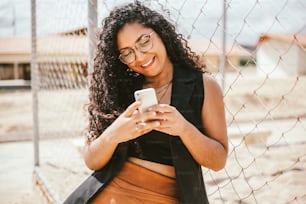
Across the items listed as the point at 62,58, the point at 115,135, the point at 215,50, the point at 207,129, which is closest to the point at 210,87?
the point at 207,129

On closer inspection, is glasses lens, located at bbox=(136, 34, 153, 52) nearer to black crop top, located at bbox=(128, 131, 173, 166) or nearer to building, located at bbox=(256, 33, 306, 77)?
black crop top, located at bbox=(128, 131, 173, 166)

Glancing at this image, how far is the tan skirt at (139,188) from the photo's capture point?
1.59 m

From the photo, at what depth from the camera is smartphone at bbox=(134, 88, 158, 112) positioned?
1367 millimetres

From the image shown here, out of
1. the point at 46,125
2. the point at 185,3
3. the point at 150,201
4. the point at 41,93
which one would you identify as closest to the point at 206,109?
the point at 150,201

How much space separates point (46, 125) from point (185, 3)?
21.1ft

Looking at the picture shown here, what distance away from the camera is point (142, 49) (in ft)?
5.27

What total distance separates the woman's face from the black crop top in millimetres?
255

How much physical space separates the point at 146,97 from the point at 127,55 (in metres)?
0.32

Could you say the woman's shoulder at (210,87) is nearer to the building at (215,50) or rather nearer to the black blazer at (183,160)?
the black blazer at (183,160)

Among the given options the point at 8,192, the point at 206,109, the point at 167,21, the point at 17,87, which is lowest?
the point at 17,87

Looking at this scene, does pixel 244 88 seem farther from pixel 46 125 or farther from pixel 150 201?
pixel 150 201

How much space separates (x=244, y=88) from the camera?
16906 mm

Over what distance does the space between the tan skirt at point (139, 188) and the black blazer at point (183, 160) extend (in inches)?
1.4

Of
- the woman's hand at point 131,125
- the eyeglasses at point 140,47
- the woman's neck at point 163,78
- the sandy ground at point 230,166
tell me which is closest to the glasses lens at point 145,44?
the eyeglasses at point 140,47
